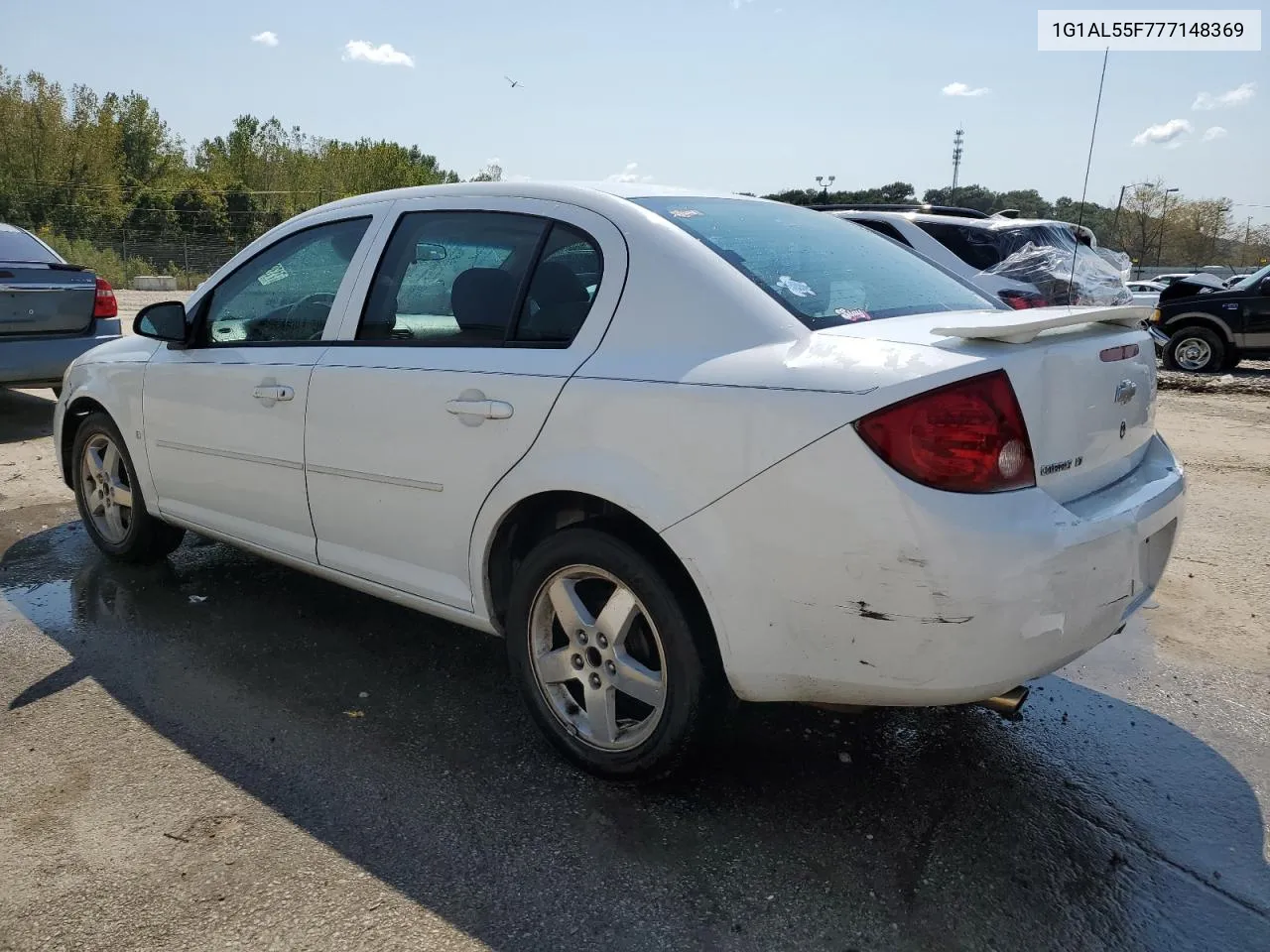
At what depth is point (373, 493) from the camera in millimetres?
3338

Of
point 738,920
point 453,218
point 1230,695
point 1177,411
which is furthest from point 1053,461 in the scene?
point 1177,411

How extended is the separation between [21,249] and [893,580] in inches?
328

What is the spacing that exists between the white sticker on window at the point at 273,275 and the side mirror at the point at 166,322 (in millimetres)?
373

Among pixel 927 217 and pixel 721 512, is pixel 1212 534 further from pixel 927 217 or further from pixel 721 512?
pixel 927 217

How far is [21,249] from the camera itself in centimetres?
814

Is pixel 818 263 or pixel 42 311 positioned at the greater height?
pixel 818 263

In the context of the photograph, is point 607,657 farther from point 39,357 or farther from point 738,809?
point 39,357

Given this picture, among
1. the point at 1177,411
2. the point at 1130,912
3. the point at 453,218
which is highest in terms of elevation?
the point at 453,218

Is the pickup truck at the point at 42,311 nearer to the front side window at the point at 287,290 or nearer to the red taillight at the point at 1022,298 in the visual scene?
the front side window at the point at 287,290

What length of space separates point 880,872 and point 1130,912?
1.88 ft

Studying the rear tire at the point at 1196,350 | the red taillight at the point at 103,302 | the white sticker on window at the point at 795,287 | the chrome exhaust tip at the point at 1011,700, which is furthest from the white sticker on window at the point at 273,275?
the rear tire at the point at 1196,350

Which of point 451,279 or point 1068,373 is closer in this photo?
point 1068,373

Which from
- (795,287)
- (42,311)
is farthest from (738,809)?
(42,311)

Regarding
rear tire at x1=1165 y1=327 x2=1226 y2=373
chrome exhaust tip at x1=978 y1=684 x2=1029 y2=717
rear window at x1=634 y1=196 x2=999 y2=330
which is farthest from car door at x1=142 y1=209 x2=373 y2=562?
rear tire at x1=1165 y1=327 x2=1226 y2=373
